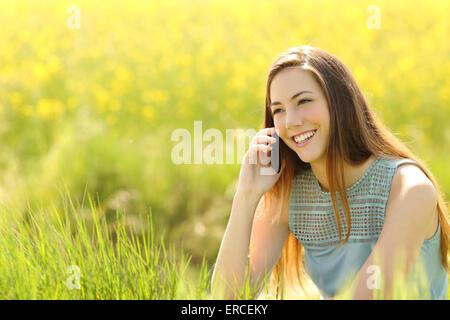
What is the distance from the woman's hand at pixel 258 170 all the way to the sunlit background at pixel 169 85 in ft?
9.00

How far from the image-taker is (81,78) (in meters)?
7.46

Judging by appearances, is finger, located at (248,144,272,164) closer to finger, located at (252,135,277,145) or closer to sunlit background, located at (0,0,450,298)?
finger, located at (252,135,277,145)

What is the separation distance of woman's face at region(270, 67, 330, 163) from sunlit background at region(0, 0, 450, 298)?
2.95 metres

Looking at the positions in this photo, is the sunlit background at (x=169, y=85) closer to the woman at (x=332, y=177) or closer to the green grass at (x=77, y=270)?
the woman at (x=332, y=177)

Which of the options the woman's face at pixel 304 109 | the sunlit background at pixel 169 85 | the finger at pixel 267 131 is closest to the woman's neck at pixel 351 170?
the woman's face at pixel 304 109

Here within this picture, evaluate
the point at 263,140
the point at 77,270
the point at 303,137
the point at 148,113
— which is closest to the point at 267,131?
the point at 263,140

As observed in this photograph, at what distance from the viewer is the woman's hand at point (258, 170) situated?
222 cm

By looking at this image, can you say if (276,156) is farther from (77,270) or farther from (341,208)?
(77,270)

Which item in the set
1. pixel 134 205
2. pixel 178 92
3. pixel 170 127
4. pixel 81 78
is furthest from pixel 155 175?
pixel 81 78

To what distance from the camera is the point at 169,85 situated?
746 centimetres

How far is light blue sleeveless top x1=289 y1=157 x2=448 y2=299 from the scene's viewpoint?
2.09 metres

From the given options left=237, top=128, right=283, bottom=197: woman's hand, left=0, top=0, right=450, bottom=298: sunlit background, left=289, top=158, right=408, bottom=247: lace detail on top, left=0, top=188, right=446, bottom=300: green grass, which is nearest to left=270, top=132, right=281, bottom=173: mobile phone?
left=237, top=128, right=283, bottom=197: woman's hand

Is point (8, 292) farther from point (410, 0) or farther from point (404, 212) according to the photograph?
point (410, 0)

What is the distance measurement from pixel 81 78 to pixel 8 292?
6329 mm
